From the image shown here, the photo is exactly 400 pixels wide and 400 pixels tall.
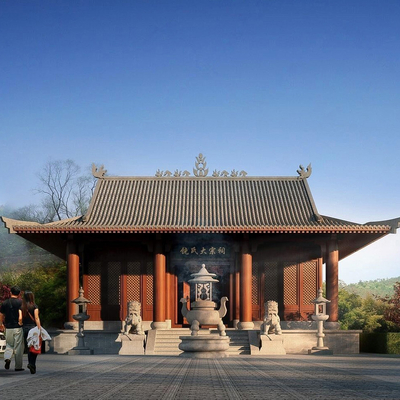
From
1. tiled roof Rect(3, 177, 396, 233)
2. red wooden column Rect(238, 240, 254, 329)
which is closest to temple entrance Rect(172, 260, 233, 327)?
red wooden column Rect(238, 240, 254, 329)

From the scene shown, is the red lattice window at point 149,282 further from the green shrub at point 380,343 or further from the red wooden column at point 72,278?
the green shrub at point 380,343

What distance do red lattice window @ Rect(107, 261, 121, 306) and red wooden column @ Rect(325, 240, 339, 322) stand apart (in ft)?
24.2

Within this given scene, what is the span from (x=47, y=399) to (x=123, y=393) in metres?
1.11

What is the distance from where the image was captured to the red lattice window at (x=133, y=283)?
26.3 meters

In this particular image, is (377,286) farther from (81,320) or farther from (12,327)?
(12,327)

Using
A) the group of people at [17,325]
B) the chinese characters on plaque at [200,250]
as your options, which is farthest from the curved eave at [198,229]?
the group of people at [17,325]

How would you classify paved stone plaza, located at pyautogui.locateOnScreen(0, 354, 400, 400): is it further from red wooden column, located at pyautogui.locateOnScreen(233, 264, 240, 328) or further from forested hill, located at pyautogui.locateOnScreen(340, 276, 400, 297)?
forested hill, located at pyautogui.locateOnScreen(340, 276, 400, 297)

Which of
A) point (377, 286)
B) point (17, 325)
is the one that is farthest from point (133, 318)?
point (377, 286)

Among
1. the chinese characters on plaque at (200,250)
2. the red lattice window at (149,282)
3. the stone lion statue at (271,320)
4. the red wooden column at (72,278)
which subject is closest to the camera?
the stone lion statue at (271,320)

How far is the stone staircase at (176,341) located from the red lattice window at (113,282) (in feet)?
9.05

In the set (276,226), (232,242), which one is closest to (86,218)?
(232,242)

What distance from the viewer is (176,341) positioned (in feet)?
77.3

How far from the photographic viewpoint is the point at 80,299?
23.8 m

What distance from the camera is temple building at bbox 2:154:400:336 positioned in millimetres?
24797
